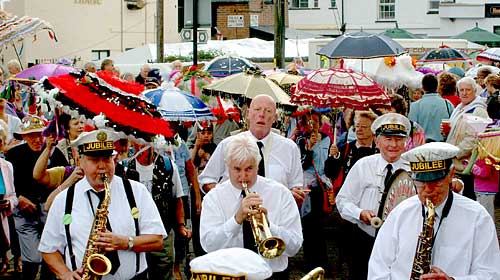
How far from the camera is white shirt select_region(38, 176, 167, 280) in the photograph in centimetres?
642

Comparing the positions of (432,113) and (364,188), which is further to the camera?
(432,113)

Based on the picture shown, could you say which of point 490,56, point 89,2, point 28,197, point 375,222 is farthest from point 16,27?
point 89,2

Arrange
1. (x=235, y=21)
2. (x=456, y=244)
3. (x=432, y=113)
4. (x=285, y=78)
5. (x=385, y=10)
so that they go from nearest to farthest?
(x=456, y=244) → (x=432, y=113) → (x=285, y=78) → (x=235, y=21) → (x=385, y=10)

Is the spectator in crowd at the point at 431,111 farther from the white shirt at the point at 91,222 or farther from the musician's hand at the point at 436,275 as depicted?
the musician's hand at the point at 436,275

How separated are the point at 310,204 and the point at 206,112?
4.94 ft

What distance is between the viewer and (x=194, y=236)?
10.3 meters

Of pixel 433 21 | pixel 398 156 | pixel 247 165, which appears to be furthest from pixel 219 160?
pixel 433 21

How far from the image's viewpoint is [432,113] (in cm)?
1319

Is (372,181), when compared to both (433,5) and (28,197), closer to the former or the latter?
(28,197)

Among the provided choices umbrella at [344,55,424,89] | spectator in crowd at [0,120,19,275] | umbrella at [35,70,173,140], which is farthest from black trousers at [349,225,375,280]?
umbrella at [344,55,424,89]

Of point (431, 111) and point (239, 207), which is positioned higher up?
point (239, 207)

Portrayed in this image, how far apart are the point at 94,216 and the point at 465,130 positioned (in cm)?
544

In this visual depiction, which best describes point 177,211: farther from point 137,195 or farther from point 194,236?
point 137,195

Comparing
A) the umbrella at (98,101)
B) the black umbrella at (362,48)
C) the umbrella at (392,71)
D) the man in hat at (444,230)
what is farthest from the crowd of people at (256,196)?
the umbrella at (392,71)
